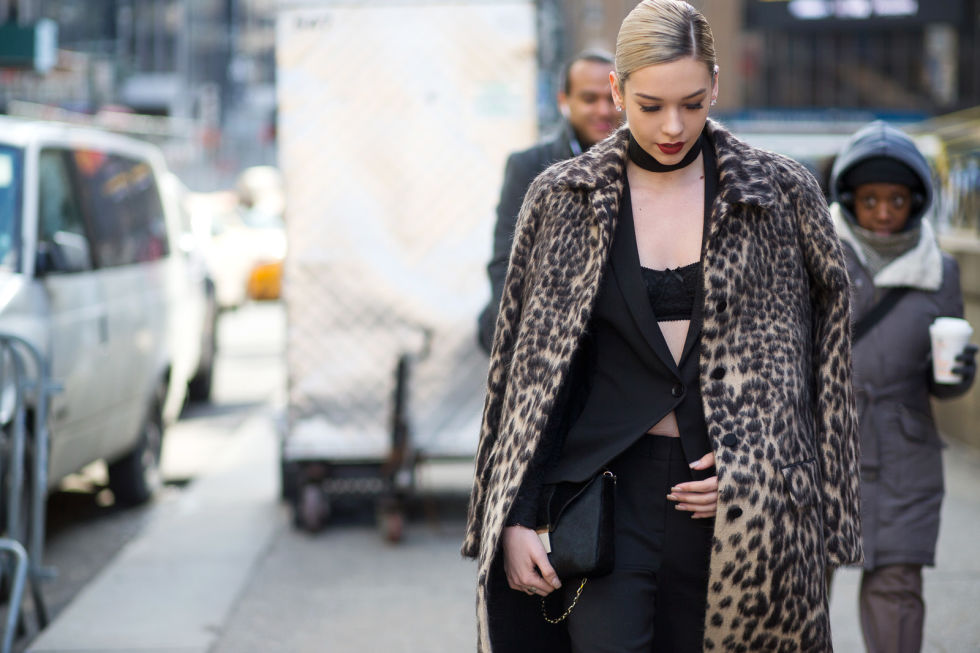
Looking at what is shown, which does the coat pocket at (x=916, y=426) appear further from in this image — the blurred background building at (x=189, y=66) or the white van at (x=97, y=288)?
the blurred background building at (x=189, y=66)

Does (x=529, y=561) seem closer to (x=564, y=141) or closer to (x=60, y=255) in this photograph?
(x=564, y=141)

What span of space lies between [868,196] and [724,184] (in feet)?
5.29

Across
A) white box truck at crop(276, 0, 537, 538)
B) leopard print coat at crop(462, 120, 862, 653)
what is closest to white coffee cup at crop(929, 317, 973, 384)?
leopard print coat at crop(462, 120, 862, 653)

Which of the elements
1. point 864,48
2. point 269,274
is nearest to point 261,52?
point 864,48

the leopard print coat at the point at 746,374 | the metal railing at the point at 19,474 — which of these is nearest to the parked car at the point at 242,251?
the metal railing at the point at 19,474

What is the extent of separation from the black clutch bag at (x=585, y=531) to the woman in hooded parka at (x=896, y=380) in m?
1.63

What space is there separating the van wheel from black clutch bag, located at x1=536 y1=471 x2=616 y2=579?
18.5 feet

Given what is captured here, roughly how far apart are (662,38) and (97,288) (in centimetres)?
501

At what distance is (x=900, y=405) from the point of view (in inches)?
157

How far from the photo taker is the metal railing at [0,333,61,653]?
4.95 m

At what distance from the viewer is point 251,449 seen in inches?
379

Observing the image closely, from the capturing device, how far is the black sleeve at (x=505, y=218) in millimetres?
4594

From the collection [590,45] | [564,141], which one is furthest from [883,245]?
[590,45]

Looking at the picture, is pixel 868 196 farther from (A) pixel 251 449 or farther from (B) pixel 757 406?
(A) pixel 251 449
